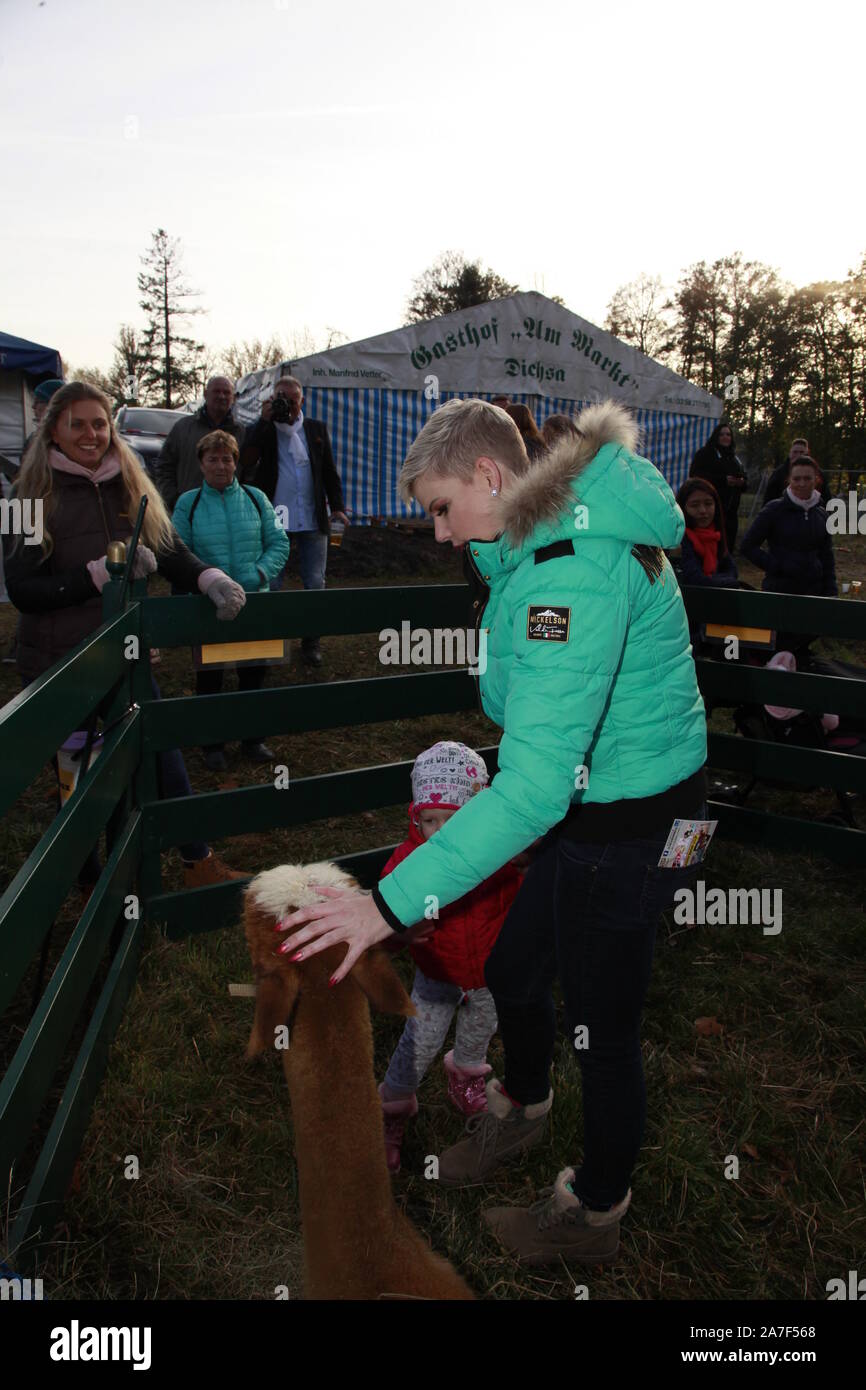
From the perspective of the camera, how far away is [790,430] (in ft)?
127

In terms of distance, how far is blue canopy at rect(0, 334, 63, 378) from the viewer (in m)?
12.0

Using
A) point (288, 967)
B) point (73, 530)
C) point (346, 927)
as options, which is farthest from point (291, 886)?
point (73, 530)

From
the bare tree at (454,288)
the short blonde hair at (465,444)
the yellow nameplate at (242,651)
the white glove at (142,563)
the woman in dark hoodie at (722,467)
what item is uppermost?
the bare tree at (454,288)

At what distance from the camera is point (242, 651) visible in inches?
160

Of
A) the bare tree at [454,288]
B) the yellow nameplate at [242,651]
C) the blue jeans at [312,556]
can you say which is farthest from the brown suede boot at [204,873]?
the bare tree at [454,288]

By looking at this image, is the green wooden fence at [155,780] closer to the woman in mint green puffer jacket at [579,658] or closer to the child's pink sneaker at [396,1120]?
the woman in mint green puffer jacket at [579,658]

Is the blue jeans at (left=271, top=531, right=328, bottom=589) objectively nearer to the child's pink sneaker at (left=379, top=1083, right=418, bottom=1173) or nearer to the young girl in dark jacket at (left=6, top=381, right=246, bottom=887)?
A: the young girl in dark jacket at (left=6, top=381, right=246, bottom=887)

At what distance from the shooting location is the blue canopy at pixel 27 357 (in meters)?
12.0

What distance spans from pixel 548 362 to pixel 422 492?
53.3ft

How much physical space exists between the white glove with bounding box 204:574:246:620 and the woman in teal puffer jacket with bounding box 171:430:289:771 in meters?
2.50

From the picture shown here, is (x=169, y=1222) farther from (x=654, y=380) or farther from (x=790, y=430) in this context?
(x=790, y=430)

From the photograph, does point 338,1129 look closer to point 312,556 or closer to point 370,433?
point 312,556

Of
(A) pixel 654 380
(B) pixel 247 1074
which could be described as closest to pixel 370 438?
(A) pixel 654 380

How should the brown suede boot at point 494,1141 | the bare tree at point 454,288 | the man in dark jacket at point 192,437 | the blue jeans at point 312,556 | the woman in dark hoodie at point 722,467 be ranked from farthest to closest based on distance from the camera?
the bare tree at point 454,288 → the woman in dark hoodie at point 722,467 → the blue jeans at point 312,556 → the man in dark jacket at point 192,437 → the brown suede boot at point 494,1141
